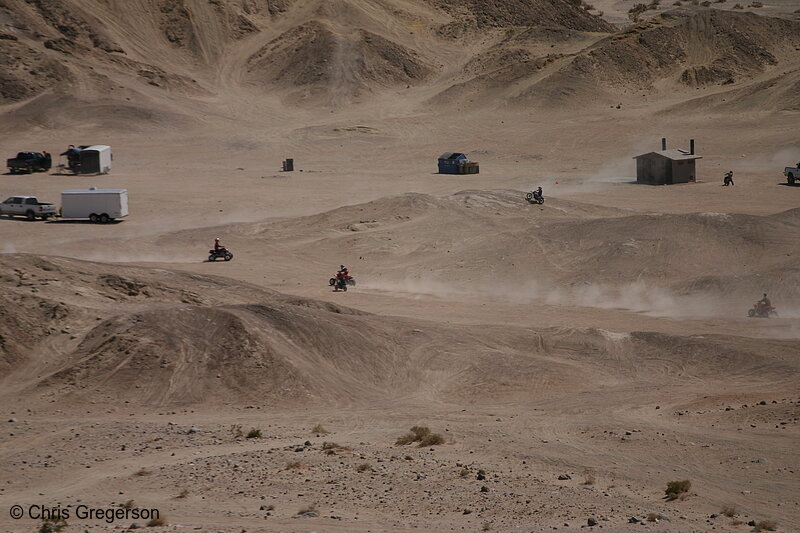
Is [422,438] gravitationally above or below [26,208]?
below

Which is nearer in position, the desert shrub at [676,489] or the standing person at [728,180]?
the desert shrub at [676,489]

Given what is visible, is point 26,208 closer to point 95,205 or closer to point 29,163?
point 95,205

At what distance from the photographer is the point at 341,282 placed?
40500 millimetres

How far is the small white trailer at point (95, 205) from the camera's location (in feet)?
177

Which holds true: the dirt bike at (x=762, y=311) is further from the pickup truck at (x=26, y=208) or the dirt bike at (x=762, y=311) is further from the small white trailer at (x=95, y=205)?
the pickup truck at (x=26, y=208)

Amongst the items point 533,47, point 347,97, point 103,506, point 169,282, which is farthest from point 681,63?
point 103,506

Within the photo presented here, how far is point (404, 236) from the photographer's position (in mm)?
48781

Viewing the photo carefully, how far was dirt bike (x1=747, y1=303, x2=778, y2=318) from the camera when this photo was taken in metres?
34.0

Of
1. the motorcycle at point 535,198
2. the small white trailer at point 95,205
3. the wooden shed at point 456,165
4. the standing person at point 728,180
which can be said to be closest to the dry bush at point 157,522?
the small white trailer at point 95,205

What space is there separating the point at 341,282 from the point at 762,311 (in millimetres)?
15073

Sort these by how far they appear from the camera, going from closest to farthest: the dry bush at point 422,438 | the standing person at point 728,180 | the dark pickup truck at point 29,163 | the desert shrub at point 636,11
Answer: the dry bush at point 422,438 → the standing person at point 728,180 → the dark pickup truck at point 29,163 → the desert shrub at point 636,11

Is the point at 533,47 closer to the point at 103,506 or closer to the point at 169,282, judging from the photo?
the point at 169,282

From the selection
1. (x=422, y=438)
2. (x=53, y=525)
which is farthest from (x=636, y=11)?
(x=53, y=525)

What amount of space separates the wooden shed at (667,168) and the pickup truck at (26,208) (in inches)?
1359
